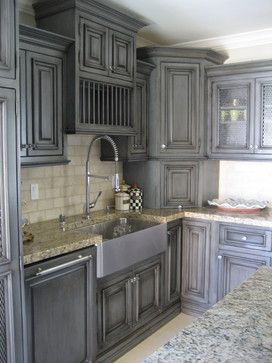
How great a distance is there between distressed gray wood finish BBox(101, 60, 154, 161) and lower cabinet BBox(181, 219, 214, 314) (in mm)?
789

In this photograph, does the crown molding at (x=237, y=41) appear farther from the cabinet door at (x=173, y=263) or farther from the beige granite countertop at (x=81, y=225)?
the cabinet door at (x=173, y=263)

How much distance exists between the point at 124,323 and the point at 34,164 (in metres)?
1.34

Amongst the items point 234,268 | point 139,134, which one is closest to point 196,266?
point 234,268

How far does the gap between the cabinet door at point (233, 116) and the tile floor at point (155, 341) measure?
63.8 inches

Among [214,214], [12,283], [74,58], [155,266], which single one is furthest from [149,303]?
[74,58]

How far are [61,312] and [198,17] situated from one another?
2564 mm

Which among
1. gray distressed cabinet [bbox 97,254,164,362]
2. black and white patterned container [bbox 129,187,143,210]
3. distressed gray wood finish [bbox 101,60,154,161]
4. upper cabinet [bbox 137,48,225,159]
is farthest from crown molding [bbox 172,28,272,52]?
gray distressed cabinet [bbox 97,254,164,362]

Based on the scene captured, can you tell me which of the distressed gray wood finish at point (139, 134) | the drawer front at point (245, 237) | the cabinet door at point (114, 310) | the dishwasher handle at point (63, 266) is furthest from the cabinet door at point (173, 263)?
the dishwasher handle at point (63, 266)

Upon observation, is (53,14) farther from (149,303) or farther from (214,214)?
(149,303)

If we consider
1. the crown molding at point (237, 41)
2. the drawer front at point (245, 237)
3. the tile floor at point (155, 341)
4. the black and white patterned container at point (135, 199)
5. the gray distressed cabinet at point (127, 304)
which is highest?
the crown molding at point (237, 41)

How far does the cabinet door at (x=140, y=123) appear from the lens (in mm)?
3451

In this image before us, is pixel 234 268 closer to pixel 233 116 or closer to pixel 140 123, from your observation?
pixel 233 116

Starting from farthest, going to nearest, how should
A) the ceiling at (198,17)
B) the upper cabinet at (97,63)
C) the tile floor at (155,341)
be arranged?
the ceiling at (198,17)
the tile floor at (155,341)
the upper cabinet at (97,63)

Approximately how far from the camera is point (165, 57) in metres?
3.56
